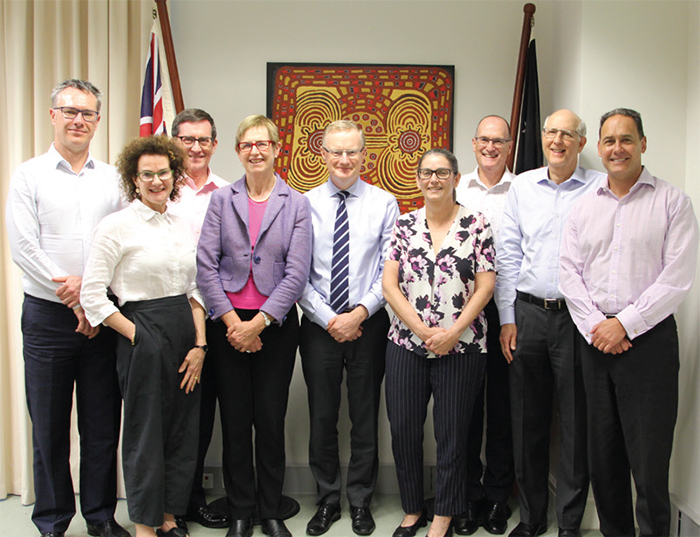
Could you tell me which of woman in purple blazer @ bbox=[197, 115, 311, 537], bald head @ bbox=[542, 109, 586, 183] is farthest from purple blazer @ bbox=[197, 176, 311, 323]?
bald head @ bbox=[542, 109, 586, 183]

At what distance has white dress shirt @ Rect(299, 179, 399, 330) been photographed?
2699 mm

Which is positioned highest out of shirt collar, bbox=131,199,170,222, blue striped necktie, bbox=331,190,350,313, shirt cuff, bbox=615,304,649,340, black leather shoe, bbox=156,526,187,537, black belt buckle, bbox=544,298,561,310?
shirt collar, bbox=131,199,170,222

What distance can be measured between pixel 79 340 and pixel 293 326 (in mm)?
941

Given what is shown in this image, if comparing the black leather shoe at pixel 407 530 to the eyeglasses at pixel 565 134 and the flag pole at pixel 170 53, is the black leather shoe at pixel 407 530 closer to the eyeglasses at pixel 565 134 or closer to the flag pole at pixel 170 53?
the eyeglasses at pixel 565 134

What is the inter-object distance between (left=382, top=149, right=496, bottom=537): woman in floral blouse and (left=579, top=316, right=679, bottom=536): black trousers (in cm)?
50

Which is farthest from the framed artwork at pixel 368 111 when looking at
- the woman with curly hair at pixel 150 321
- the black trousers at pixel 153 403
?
the black trousers at pixel 153 403

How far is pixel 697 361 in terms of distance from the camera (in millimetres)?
2553

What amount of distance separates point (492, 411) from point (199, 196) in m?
1.81

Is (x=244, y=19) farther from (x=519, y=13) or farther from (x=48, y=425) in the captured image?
(x=48, y=425)

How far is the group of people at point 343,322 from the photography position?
7.77 feet

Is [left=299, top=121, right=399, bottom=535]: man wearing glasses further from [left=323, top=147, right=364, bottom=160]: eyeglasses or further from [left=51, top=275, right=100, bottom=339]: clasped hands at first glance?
[left=51, top=275, right=100, bottom=339]: clasped hands

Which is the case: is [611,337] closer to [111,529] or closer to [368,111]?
[368,111]

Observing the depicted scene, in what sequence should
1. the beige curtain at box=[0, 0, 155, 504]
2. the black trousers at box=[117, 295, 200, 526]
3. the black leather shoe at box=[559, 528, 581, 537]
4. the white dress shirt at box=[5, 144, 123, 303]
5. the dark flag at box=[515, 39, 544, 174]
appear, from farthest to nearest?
the dark flag at box=[515, 39, 544, 174]
the beige curtain at box=[0, 0, 155, 504]
the black leather shoe at box=[559, 528, 581, 537]
the white dress shirt at box=[5, 144, 123, 303]
the black trousers at box=[117, 295, 200, 526]

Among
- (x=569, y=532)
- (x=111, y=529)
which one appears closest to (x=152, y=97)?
(x=111, y=529)
